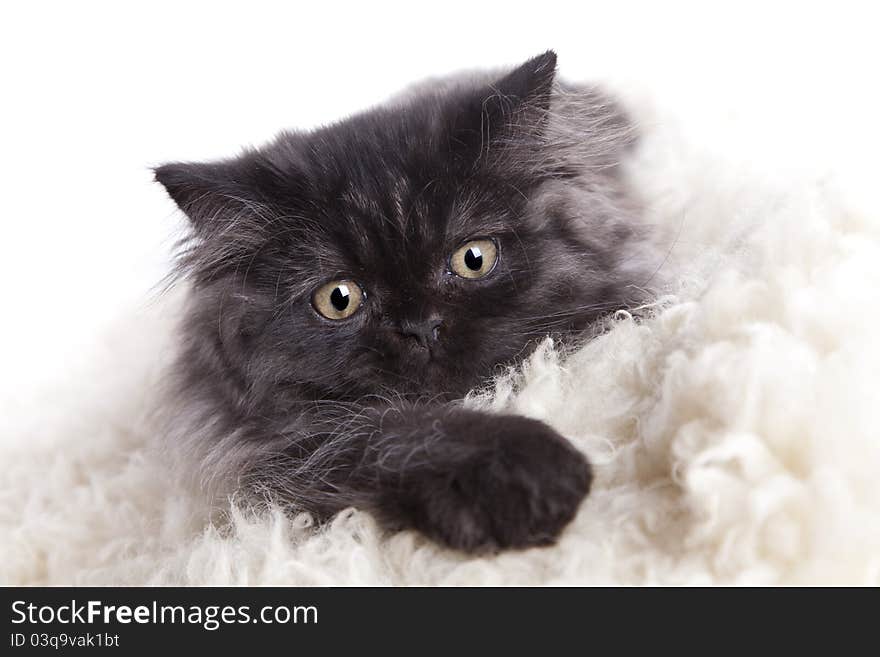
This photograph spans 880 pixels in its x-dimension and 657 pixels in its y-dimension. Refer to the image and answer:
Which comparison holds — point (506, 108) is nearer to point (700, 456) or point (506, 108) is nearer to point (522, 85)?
point (522, 85)

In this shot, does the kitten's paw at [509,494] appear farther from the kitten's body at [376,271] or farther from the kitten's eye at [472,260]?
the kitten's eye at [472,260]

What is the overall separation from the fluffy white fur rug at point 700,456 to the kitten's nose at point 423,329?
138 millimetres

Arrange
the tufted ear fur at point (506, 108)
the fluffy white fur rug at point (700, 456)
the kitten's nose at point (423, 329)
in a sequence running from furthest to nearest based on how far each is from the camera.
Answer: the tufted ear fur at point (506, 108), the kitten's nose at point (423, 329), the fluffy white fur rug at point (700, 456)

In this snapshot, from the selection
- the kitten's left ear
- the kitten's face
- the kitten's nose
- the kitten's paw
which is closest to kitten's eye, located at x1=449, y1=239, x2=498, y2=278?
the kitten's face

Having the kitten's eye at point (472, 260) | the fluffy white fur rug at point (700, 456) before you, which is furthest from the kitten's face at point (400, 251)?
the fluffy white fur rug at point (700, 456)

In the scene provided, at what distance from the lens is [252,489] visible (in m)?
1.42

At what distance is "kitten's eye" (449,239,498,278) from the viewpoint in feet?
4.68

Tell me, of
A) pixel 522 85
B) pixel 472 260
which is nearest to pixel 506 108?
pixel 522 85

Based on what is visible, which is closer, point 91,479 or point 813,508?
point 813,508

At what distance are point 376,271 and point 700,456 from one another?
0.66 m

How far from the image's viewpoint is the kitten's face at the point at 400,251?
4.60ft

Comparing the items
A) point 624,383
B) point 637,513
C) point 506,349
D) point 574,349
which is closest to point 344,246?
point 506,349

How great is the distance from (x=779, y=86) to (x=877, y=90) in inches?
8.5

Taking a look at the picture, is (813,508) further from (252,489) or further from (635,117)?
(635,117)
